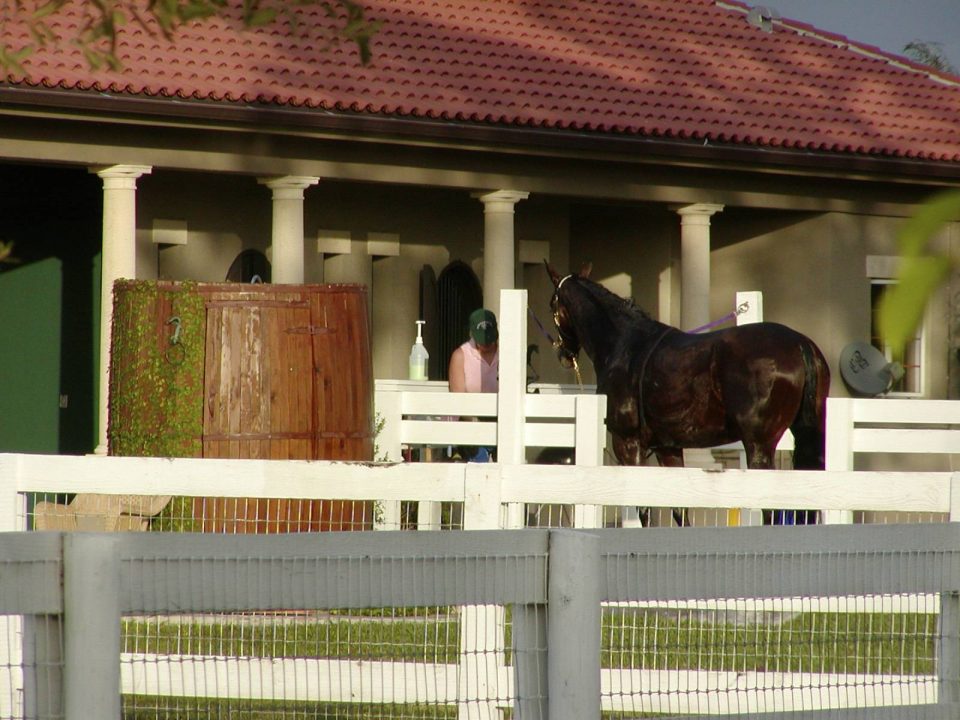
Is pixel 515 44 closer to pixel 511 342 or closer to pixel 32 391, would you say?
pixel 32 391

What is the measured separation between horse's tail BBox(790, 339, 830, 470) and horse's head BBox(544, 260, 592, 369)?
1.76 metres

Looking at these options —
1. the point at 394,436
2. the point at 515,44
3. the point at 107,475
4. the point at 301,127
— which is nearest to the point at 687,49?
the point at 515,44

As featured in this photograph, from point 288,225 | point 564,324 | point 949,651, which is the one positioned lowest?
point 949,651

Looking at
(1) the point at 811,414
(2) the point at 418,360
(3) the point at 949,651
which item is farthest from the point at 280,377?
(2) the point at 418,360

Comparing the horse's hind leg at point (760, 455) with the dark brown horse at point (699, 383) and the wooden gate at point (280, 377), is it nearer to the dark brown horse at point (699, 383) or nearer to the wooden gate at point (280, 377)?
the dark brown horse at point (699, 383)

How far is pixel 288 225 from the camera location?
14344 mm

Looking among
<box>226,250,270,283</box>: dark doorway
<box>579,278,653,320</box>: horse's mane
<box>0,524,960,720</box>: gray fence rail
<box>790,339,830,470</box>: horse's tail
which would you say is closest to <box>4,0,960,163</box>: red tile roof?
<box>226,250,270,283</box>: dark doorway

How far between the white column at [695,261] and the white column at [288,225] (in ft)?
13.7

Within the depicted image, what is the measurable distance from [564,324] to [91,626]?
822cm

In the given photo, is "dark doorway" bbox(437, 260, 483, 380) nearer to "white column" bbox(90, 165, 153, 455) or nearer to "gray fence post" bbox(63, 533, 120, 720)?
"white column" bbox(90, 165, 153, 455)

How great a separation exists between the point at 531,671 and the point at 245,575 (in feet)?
2.23

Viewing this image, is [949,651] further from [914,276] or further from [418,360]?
[418,360]

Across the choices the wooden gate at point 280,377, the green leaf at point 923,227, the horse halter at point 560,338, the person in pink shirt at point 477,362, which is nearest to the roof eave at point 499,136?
the person in pink shirt at point 477,362

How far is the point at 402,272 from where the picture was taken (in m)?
17.5
